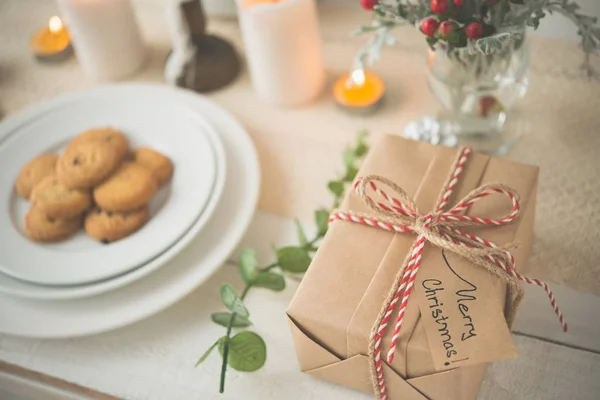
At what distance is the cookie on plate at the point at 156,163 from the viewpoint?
803 millimetres

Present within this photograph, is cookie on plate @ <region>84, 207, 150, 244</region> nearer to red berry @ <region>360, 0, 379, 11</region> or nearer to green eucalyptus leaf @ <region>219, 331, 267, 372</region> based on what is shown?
green eucalyptus leaf @ <region>219, 331, 267, 372</region>

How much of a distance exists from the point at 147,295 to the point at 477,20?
48 cm

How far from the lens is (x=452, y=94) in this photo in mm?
811

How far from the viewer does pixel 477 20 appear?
26.0 inches

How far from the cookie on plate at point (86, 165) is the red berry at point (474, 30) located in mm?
459

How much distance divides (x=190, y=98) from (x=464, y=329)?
1.85 feet

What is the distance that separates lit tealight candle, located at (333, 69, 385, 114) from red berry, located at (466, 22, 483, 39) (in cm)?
25

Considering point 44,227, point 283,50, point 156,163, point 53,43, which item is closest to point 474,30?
point 283,50

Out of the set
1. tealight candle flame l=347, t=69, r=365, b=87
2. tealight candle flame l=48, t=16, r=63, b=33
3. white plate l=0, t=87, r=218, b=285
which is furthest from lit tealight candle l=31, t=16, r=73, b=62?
tealight candle flame l=347, t=69, r=365, b=87

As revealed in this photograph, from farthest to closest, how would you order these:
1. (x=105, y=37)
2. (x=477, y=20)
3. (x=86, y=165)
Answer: (x=105, y=37)
(x=86, y=165)
(x=477, y=20)

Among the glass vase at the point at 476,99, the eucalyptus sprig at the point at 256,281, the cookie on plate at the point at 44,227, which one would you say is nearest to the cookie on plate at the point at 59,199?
the cookie on plate at the point at 44,227

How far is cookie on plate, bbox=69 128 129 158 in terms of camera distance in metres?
0.81

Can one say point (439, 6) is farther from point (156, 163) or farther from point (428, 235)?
point (156, 163)

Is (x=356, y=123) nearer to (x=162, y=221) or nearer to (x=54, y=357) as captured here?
(x=162, y=221)
